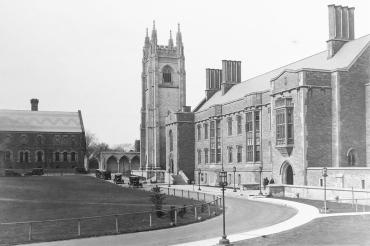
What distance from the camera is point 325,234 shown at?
20.1 metres

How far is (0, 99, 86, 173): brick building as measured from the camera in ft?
325

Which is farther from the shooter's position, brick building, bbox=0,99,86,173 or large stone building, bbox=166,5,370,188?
brick building, bbox=0,99,86,173

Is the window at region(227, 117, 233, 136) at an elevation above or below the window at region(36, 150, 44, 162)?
above

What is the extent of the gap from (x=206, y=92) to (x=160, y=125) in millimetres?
14749

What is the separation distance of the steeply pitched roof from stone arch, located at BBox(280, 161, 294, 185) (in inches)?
2632

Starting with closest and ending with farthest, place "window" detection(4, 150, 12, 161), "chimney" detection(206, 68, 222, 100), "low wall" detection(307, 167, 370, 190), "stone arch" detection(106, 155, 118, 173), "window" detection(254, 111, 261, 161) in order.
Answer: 1. "low wall" detection(307, 167, 370, 190)
2. "window" detection(254, 111, 261, 161)
3. "chimney" detection(206, 68, 222, 100)
4. "window" detection(4, 150, 12, 161)
5. "stone arch" detection(106, 155, 118, 173)

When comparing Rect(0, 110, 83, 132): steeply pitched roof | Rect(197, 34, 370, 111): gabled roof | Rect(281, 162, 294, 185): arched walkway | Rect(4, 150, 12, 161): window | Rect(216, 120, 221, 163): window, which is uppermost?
Rect(197, 34, 370, 111): gabled roof

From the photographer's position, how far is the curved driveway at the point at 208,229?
19.9 metres

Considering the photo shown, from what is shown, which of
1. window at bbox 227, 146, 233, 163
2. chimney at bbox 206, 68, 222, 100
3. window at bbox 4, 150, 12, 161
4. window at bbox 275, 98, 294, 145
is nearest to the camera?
window at bbox 275, 98, 294, 145

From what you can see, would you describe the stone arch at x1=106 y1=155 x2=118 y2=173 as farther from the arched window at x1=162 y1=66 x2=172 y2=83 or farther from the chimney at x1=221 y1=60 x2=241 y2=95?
the chimney at x1=221 y1=60 x2=241 y2=95

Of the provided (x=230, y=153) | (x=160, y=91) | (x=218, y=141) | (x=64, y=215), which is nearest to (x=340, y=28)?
(x=230, y=153)

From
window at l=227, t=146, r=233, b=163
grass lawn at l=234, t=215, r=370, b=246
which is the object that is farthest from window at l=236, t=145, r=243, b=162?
grass lawn at l=234, t=215, r=370, b=246

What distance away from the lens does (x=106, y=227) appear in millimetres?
23031

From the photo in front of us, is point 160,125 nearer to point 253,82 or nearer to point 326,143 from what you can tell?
point 253,82
